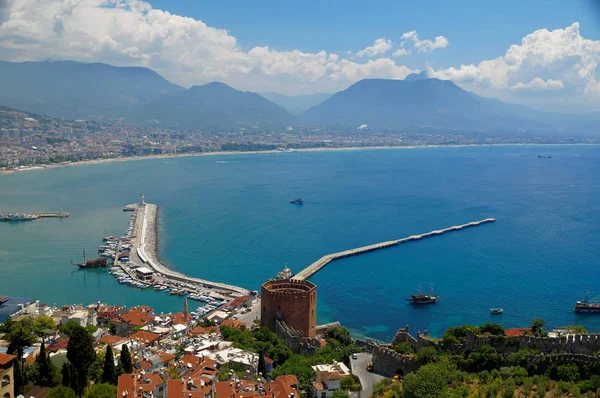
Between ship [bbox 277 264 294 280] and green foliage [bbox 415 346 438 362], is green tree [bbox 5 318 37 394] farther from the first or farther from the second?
ship [bbox 277 264 294 280]

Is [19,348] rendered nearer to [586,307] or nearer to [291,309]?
[291,309]

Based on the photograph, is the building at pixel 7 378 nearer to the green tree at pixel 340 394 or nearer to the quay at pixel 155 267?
the green tree at pixel 340 394

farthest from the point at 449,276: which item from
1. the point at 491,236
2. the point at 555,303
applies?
the point at 491,236

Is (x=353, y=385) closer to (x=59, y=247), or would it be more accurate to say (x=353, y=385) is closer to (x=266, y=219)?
(x=59, y=247)

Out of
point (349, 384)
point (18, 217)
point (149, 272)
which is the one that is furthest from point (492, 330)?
point (18, 217)

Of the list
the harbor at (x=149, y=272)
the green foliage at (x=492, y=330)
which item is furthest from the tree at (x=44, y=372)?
the harbor at (x=149, y=272)

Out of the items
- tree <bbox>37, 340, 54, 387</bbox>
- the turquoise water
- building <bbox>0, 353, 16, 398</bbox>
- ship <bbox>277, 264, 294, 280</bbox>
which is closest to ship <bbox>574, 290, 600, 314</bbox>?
the turquoise water
